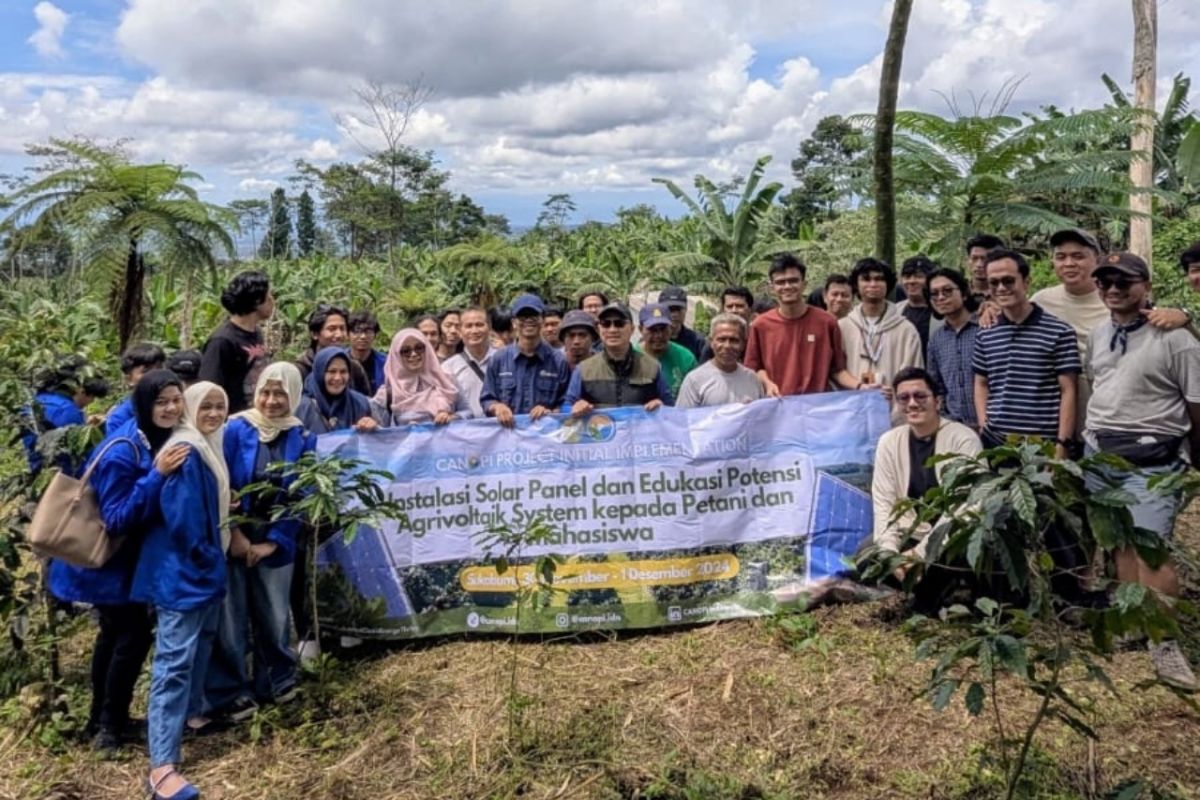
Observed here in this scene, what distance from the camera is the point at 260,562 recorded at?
356 centimetres

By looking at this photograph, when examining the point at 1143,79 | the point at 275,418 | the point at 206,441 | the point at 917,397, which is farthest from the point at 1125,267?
the point at 1143,79

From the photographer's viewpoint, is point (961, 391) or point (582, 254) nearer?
point (961, 391)

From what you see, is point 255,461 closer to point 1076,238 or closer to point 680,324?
point 680,324

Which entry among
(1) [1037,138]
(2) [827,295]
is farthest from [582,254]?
(2) [827,295]

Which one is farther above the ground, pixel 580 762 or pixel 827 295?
pixel 827 295

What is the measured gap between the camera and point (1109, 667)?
3799 mm

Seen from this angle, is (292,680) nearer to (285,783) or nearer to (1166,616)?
(285,783)

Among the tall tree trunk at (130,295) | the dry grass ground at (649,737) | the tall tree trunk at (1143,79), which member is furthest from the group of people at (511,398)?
the tall tree trunk at (1143,79)

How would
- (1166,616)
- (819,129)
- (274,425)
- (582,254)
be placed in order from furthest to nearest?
(819,129), (582,254), (274,425), (1166,616)

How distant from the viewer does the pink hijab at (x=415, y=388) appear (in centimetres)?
452

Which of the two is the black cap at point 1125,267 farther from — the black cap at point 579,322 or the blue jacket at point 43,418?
the blue jacket at point 43,418

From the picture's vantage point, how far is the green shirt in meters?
4.86

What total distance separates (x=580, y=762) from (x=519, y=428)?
5.72 ft

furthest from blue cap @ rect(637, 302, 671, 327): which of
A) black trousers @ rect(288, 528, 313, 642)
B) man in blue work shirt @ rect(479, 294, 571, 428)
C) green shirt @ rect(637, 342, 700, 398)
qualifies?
black trousers @ rect(288, 528, 313, 642)
